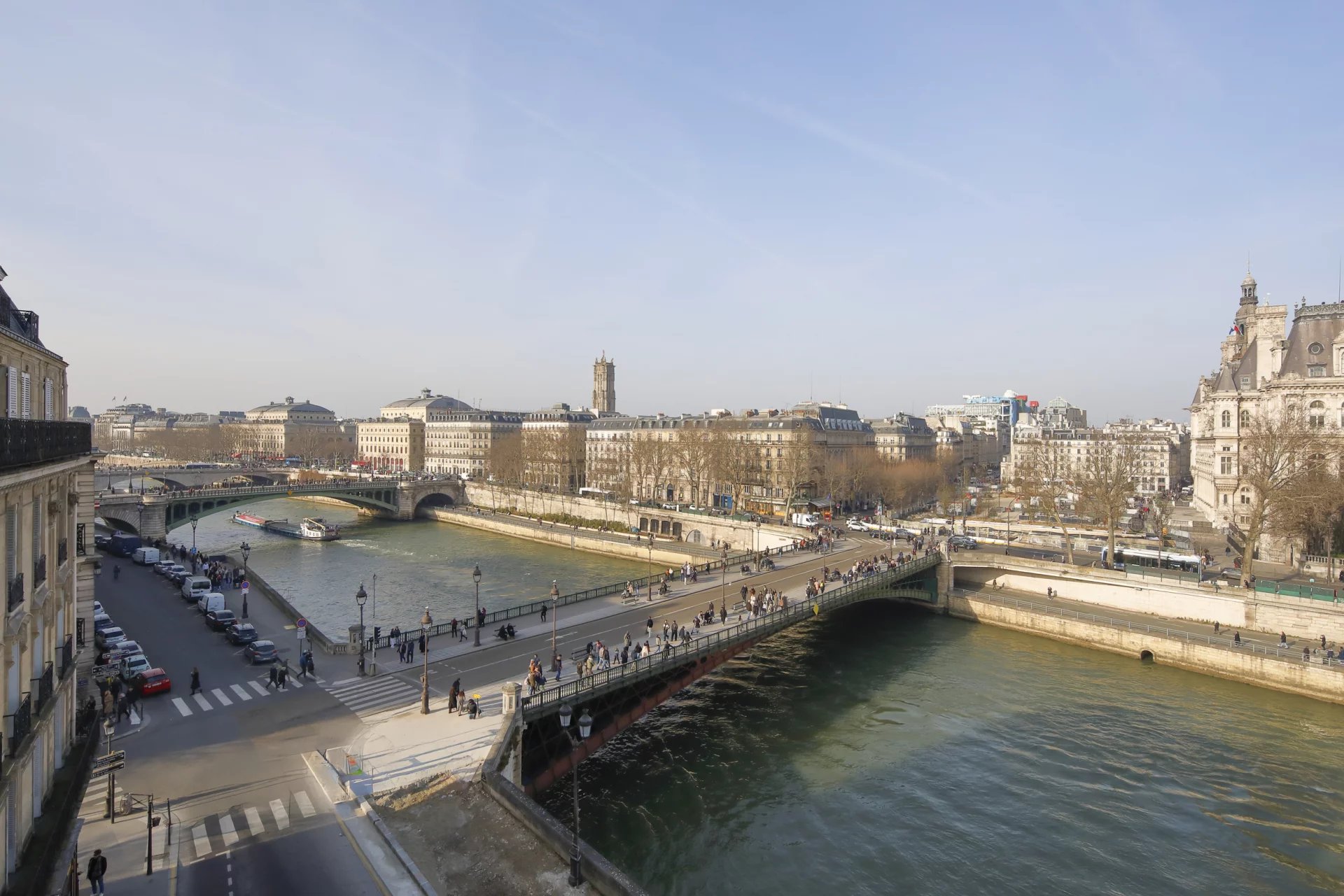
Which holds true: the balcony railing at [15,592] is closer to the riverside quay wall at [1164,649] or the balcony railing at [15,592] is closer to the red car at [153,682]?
the red car at [153,682]

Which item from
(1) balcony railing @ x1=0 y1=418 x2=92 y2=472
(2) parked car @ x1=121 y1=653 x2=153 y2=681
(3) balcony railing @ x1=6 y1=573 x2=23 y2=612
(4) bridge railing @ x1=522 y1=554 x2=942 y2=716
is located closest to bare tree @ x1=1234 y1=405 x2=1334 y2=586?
(4) bridge railing @ x1=522 y1=554 x2=942 y2=716

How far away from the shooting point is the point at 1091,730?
26.6m

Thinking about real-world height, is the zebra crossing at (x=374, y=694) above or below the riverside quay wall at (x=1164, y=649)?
above

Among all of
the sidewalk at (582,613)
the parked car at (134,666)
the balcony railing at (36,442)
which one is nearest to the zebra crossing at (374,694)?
the sidewalk at (582,613)

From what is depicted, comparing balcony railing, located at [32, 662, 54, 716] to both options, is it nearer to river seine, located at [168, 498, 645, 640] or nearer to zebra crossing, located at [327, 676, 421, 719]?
zebra crossing, located at [327, 676, 421, 719]

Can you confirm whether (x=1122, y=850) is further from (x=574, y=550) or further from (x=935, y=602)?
(x=574, y=550)

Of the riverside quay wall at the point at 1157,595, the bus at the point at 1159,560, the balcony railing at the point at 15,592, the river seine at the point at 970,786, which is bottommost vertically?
the river seine at the point at 970,786

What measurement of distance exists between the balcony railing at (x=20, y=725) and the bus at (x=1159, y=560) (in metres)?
46.4

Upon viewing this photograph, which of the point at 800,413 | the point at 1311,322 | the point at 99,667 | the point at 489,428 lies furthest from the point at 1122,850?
the point at 489,428

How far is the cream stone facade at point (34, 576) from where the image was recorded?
36.0 feet

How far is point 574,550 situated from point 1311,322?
52.3 m

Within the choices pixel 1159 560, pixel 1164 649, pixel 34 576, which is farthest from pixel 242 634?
pixel 1159 560

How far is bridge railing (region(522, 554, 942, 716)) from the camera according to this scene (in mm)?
21422

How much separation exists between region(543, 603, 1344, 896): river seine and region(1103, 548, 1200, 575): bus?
11.8 m
